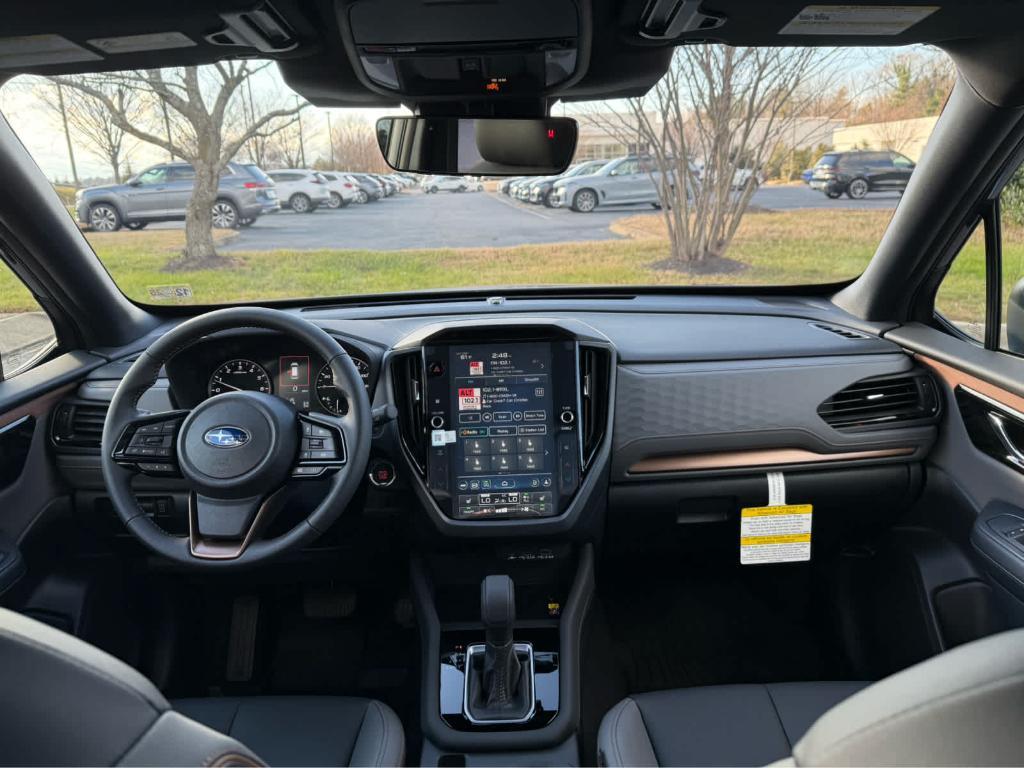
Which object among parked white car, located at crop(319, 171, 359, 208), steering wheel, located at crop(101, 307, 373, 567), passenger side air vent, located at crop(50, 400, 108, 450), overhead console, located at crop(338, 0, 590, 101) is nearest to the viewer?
overhead console, located at crop(338, 0, 590, 101)

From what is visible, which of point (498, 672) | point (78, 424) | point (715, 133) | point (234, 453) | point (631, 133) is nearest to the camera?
point (234, 453)

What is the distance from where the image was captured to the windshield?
2717mm

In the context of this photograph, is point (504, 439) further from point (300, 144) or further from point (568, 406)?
point (300, 144)

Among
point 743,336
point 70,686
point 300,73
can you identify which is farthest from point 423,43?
point 70,686

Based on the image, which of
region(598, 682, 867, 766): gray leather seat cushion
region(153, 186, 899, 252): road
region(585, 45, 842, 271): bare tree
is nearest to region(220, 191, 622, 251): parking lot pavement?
region(153, 186, 899, 252): road

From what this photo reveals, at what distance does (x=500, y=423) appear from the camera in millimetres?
2490

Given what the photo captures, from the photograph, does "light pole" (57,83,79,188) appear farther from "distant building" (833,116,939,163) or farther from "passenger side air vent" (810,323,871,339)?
"distant building" (833,116,939,163)

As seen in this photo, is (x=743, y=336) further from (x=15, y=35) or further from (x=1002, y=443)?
(x=15, y=35)

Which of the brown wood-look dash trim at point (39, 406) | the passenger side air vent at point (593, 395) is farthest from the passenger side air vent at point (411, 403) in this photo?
the brown wood-look dash trim at point (39, 406)

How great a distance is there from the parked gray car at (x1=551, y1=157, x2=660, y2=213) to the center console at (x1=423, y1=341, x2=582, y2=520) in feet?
2.70

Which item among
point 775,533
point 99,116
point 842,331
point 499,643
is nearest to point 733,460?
point 775,533

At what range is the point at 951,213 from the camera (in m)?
2.57

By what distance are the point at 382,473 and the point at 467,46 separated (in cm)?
133

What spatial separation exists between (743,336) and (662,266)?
570mm
